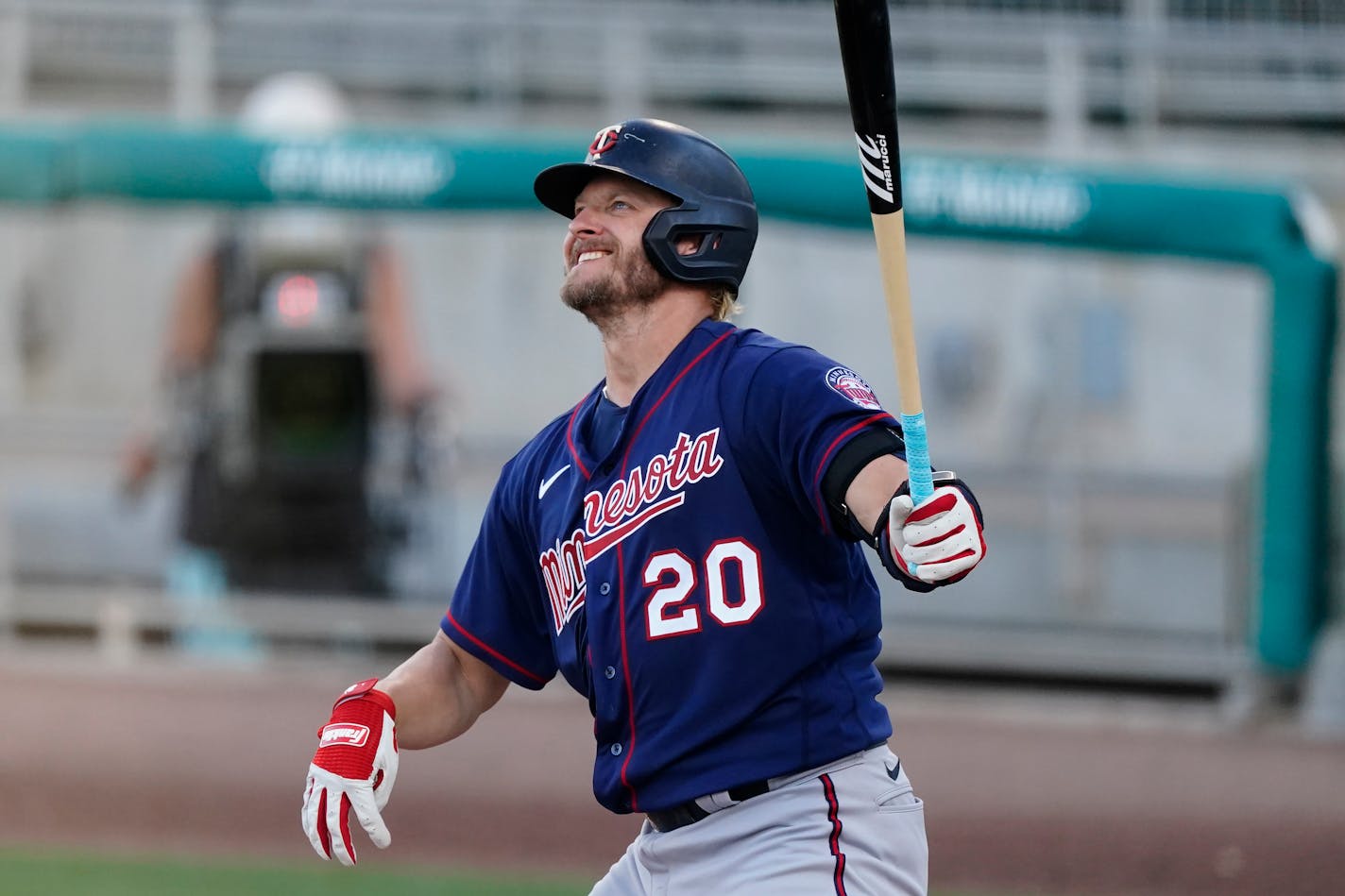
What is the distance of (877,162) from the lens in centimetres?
241

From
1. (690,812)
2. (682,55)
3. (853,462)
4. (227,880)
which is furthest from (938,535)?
(682,55)

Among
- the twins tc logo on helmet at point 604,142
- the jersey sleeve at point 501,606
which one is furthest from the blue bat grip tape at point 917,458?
the jersey sleeve at point 501,606

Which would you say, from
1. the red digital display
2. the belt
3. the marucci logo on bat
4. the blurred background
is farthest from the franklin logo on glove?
the red digital display

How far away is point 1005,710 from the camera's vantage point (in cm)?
763

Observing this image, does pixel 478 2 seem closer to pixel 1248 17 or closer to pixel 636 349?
pixel 1248 17

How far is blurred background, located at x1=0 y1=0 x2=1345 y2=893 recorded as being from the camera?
287 inches

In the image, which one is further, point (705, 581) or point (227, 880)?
point (227, 880)

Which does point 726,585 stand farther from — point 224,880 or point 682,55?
point 682,55

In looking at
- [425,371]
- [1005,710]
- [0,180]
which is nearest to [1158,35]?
[1005,710]

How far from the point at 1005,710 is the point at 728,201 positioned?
16.9ft

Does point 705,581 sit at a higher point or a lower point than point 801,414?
lower

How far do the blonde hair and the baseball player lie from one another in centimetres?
3

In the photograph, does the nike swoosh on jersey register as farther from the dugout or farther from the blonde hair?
the dugout

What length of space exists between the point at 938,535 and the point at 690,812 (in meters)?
0.72
